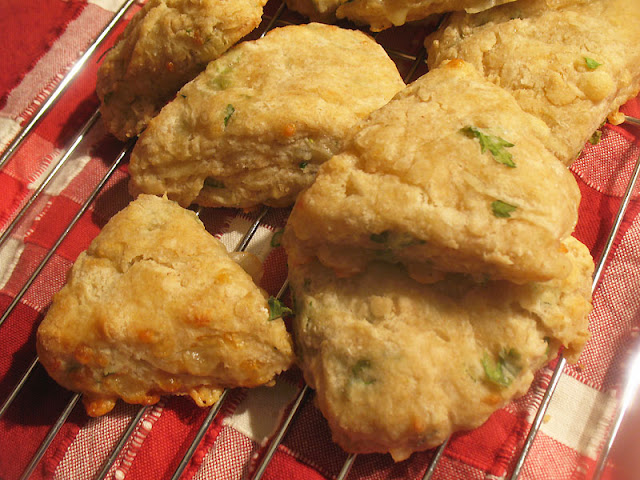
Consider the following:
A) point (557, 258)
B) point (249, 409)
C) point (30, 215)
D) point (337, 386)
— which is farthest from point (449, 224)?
point (30, 215)

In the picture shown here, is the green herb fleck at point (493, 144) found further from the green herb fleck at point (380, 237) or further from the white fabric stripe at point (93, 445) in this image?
the white fabric stripe at point (93, 445)

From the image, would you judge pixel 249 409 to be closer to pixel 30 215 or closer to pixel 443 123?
pixel 443 123

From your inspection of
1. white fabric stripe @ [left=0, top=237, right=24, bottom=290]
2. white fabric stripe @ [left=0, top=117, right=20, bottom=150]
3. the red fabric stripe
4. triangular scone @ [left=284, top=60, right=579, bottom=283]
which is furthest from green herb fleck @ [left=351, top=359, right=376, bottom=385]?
the red fabric stripe

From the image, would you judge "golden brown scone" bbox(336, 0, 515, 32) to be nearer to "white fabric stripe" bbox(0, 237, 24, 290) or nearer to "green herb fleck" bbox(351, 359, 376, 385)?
"green herb fleck" bbox(351, 359, 376, 385)

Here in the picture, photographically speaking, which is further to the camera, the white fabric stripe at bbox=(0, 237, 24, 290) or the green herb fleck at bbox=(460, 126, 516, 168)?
the white fabric stripe at bbox=(0, 237, 24, 290)

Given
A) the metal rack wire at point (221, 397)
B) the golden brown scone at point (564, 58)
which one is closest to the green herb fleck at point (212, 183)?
the metal rack wire at point (221, 397)
